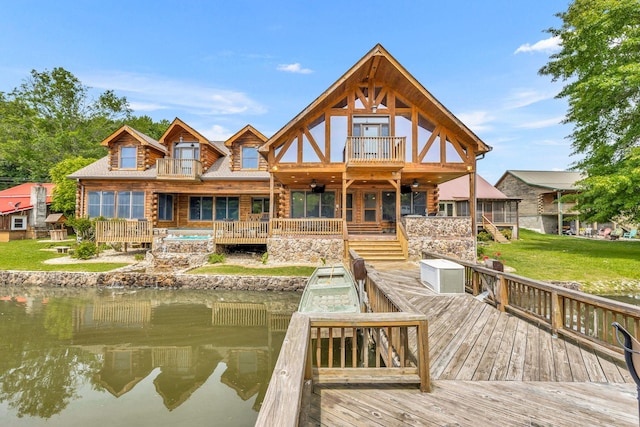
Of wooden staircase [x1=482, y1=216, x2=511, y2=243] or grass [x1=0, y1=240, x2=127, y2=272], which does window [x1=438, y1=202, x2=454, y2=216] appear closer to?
wooden staircase [x1=482, y1=216, x2=511, y2=243]

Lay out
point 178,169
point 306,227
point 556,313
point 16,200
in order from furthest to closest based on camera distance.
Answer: point 16,200 → point 178,169 → point 306,227 → point 556,313

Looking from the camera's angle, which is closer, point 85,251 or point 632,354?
point 632,354

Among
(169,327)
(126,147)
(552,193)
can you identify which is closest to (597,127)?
(552,193)

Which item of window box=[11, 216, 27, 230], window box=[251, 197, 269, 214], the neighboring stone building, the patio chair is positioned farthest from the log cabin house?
the neighboring stone building

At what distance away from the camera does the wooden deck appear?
2630 mm

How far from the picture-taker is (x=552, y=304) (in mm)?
4707

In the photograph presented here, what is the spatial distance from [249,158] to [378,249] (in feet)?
34.3

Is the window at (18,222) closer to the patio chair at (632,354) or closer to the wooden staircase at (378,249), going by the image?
the wooden staircase at (378,249)

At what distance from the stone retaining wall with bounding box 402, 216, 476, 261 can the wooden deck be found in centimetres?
829

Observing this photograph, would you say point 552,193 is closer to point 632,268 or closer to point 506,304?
point 632,268

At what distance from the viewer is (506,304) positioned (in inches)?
234

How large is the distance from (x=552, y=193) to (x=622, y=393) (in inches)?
1303

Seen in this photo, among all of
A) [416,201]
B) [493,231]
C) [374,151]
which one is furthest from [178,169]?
[493,231]

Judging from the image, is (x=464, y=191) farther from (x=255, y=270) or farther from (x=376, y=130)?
(x=255, y=270)
